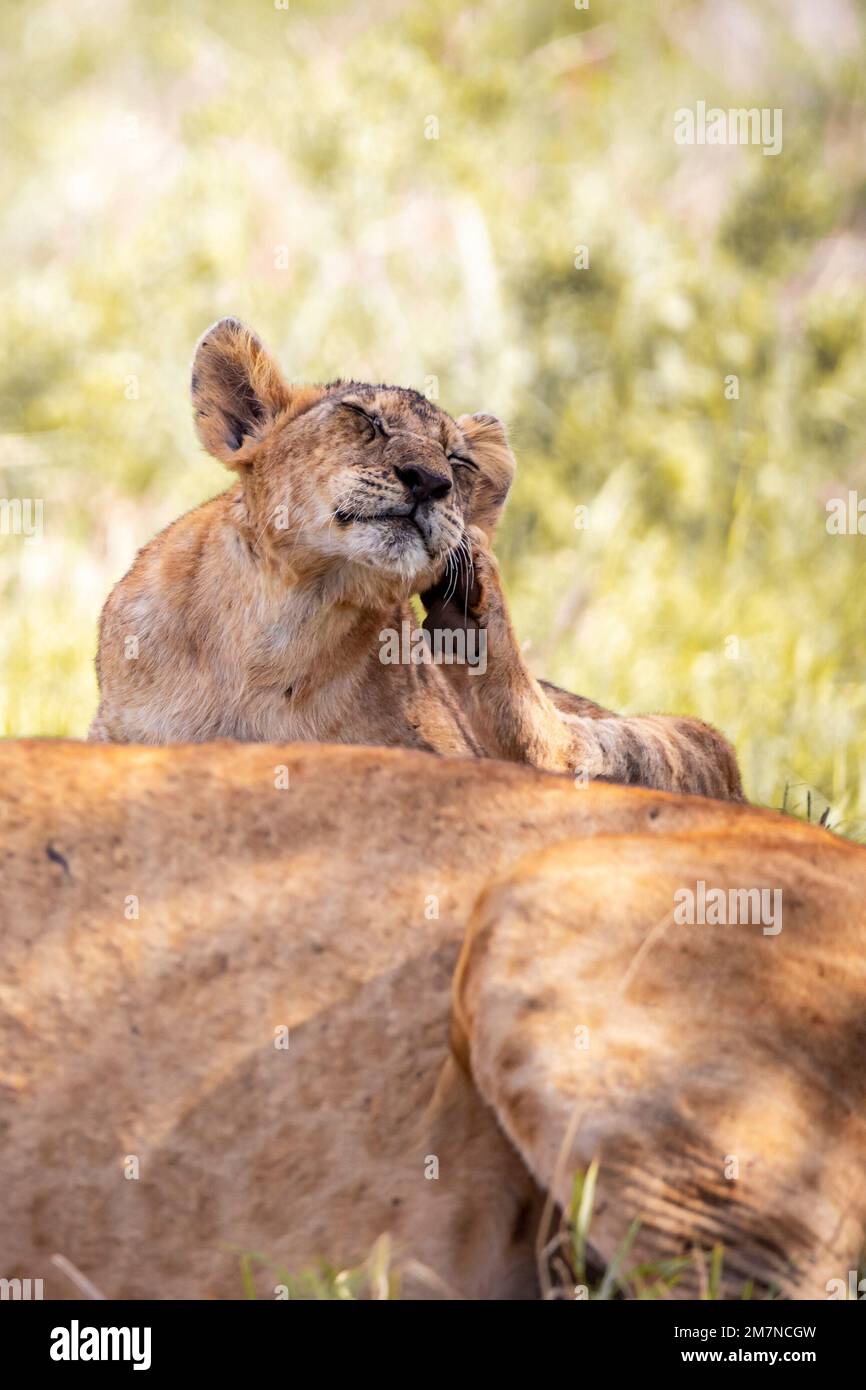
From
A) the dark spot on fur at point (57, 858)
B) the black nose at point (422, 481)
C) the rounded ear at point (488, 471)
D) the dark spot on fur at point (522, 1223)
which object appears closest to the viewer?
the dark spot on fur at point (522, 1223)

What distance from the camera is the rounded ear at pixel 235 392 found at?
599cm

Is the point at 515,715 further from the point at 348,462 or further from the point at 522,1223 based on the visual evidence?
the point at 522,1223

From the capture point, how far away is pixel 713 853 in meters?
3.35

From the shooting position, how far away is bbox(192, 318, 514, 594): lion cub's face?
534 cm

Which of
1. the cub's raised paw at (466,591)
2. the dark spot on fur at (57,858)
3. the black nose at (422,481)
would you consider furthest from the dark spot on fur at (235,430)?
the dark spot on fur at (57,858)

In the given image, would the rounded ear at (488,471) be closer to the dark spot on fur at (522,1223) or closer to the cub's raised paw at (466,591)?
the cub's raised paw at (466,591)

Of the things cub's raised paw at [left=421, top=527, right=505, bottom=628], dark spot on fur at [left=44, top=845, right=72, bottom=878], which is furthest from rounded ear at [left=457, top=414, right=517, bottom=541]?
dark spot on fur at [left=44, top=845, right=72, bottom=878]

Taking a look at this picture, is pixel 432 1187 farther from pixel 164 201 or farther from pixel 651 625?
pixel 164 201

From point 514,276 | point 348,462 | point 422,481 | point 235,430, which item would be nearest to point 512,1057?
point 422,481

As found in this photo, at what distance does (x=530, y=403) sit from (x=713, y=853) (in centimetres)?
860

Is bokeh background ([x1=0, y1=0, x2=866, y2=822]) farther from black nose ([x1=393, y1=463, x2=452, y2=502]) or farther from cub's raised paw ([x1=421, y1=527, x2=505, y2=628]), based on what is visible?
black nose ([x1=393, y1=463, x2=452, y2=502])

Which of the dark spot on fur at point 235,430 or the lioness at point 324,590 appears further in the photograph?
the dark spot on fur at point 235,430

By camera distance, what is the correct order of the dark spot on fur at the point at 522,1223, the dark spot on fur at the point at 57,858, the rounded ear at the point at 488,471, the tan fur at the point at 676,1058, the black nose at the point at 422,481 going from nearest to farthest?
the tan fur at the point at 676,1058 < the dark spot on fur at the point at 522,1223 < the dark spot on fur at the point at 57,858 < the black nose at the point at 422,481 < the rounded ear at the point at 488,471

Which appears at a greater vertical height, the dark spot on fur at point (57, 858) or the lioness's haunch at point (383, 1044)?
the dark spot on fur at point (57, 858)
